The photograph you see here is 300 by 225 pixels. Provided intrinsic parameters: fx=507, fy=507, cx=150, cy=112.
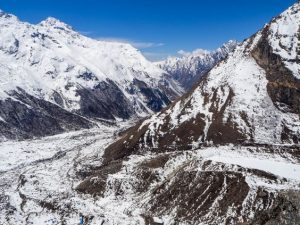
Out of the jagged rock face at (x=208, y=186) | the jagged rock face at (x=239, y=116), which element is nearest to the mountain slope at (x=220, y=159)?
the jagged rock face at (x=208, y=186)

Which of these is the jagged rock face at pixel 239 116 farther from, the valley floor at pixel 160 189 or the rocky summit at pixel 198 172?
the valley floor at pixel 160 189

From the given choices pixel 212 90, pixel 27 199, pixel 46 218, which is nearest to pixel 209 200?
pixel 46 218

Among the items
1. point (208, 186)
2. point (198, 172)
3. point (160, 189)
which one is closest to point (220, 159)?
point (198, 172)

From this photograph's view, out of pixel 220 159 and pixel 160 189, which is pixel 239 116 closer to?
pixel 220 159

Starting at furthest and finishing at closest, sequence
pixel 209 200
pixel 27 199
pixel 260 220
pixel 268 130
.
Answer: pixel 268 130 < pixel 27 199 < pixel 209 200 < pixel 260 220

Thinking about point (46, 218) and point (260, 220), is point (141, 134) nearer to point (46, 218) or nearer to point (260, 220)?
point (46, 218)
